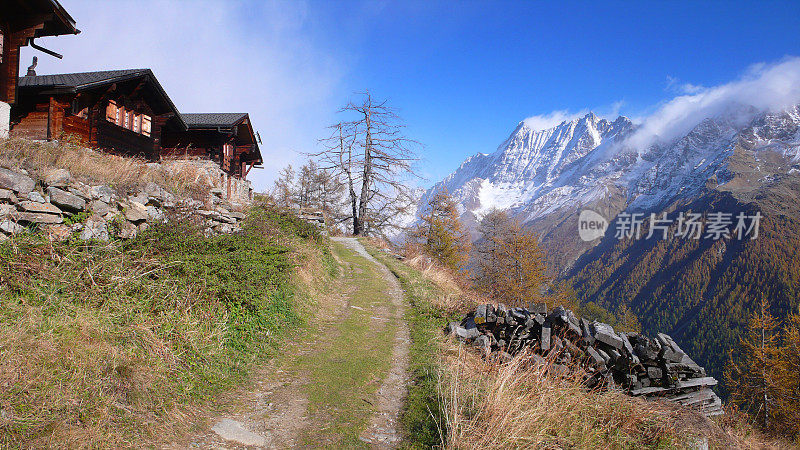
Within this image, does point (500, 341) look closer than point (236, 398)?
No

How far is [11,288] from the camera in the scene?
16.3 feet

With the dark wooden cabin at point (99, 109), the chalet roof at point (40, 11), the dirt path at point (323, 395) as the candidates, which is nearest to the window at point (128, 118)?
the dark wooden cabin at point (99, 109)

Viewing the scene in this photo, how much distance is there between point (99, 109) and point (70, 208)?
12543 millimetres

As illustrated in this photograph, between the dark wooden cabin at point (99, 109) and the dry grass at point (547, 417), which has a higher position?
the dark wooden cabin at point (99, 109)

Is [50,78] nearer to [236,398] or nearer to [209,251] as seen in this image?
[209,251]

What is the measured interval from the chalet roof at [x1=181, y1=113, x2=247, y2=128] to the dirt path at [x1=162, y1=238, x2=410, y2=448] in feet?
57.7

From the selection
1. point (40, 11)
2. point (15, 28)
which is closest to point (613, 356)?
point (40, 11)

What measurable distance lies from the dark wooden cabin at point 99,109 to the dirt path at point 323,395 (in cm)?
1125

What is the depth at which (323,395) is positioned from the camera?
18.8ft

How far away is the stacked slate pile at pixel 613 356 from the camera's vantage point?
818cm

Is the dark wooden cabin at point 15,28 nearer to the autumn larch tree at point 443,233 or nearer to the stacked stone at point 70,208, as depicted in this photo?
the stacked stone at point 70,208

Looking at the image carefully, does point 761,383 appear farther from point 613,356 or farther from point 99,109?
point 99,109

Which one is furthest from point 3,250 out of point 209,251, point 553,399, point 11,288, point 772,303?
point 772,303

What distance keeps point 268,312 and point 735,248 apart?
222784 millimetres
